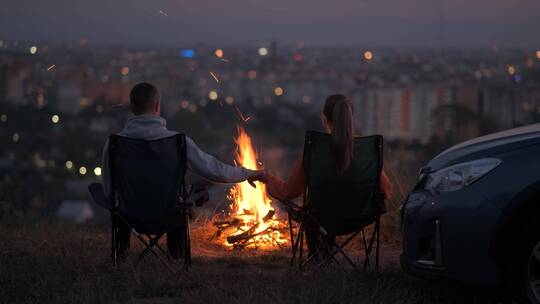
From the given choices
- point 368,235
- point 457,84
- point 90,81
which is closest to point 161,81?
point 90,81

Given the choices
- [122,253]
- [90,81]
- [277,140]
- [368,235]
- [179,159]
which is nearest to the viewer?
[179,159]

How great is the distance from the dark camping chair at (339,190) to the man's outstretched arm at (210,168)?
414 mm

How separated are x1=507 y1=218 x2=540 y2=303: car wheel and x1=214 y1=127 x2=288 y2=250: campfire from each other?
8.55 ft

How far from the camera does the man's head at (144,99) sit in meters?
5.73

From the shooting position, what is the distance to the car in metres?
Result: 4.44

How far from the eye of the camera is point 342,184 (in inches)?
218

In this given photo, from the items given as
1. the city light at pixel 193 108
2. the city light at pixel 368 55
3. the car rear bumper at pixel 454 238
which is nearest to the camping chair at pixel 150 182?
the car rear bumper at pixel 454 238

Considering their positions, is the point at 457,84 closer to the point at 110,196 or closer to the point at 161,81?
the point at 161,81

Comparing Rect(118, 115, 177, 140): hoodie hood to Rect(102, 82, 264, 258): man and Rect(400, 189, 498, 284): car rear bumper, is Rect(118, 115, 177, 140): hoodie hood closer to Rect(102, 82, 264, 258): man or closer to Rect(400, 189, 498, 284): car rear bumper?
Rect(102, 82, 264, 258): man

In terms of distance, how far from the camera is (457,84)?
40250 millimetres

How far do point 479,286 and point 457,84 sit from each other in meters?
36.6

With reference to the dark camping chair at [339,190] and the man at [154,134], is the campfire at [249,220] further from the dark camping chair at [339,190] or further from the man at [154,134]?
the dark camping chair at [339,190]

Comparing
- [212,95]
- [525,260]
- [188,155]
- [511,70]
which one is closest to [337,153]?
[188,155]

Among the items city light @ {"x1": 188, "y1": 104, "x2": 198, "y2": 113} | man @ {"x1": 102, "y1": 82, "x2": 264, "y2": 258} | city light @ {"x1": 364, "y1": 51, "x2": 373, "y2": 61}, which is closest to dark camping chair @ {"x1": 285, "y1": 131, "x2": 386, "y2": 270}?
man @ {"x1": 102, "y1": 82, "x2": 264, "y2": 258}
